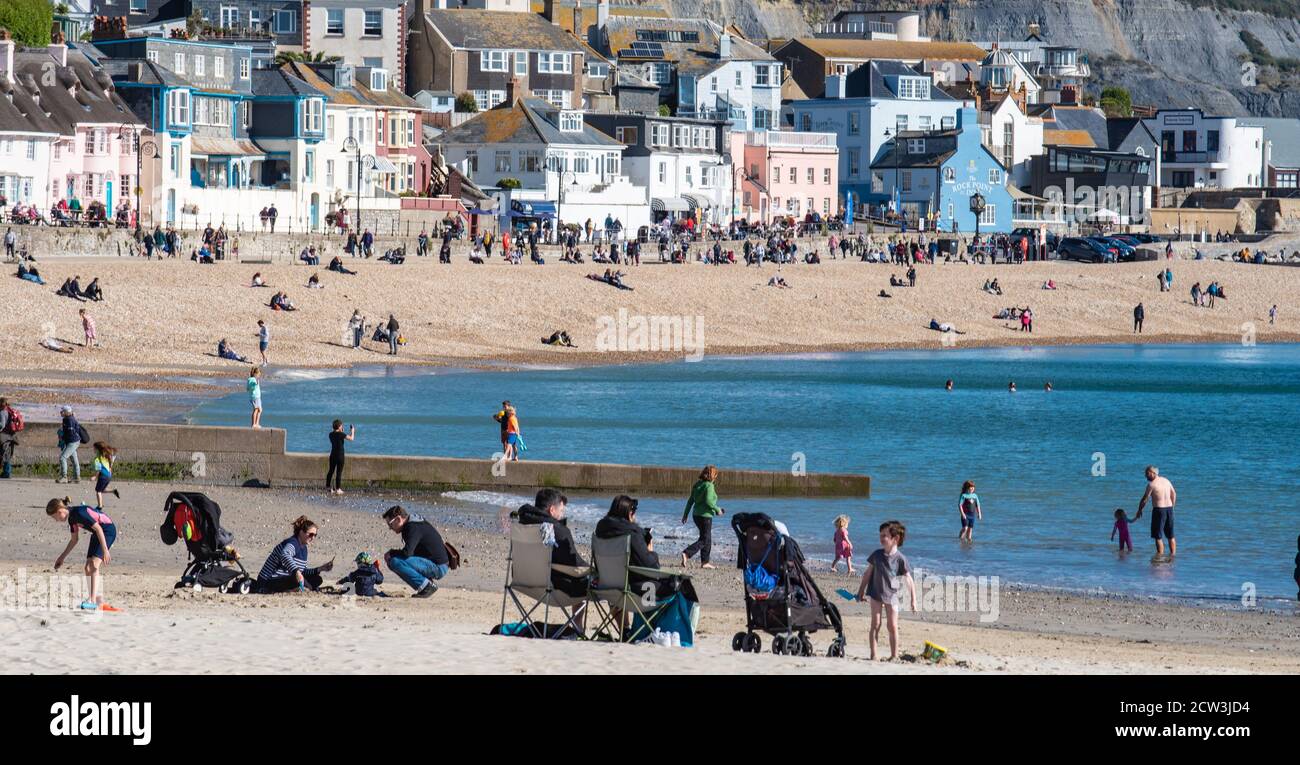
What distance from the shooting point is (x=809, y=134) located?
10938cm

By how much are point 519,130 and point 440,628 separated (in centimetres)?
7681

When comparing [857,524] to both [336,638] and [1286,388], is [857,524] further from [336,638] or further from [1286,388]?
[1286,388]

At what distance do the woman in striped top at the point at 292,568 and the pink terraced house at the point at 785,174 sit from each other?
8667 cm

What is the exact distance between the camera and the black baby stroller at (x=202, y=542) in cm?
1889

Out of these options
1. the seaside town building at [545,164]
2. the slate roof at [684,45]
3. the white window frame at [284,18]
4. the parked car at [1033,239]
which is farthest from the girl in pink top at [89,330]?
the slate roof at [684,45]

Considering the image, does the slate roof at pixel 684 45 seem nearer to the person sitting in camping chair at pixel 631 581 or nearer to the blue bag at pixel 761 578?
the blue bag at pixel 761 578

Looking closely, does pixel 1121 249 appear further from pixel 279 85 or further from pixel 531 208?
pixel 279 85

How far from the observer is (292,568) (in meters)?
19.0

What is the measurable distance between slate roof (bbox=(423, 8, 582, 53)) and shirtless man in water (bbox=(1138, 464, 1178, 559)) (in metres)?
85.5

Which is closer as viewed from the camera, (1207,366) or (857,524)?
(857,524)

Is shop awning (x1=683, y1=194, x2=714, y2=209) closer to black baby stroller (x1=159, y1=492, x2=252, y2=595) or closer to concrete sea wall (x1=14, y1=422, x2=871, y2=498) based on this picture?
concrete sea wall (x1=14, y1=422, x2=871, y2=498)

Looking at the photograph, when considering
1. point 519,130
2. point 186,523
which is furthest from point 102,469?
point 519,130

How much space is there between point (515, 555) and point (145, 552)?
7.75m

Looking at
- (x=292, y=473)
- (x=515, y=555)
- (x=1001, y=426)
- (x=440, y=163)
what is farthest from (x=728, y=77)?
(x=515, y=555)
